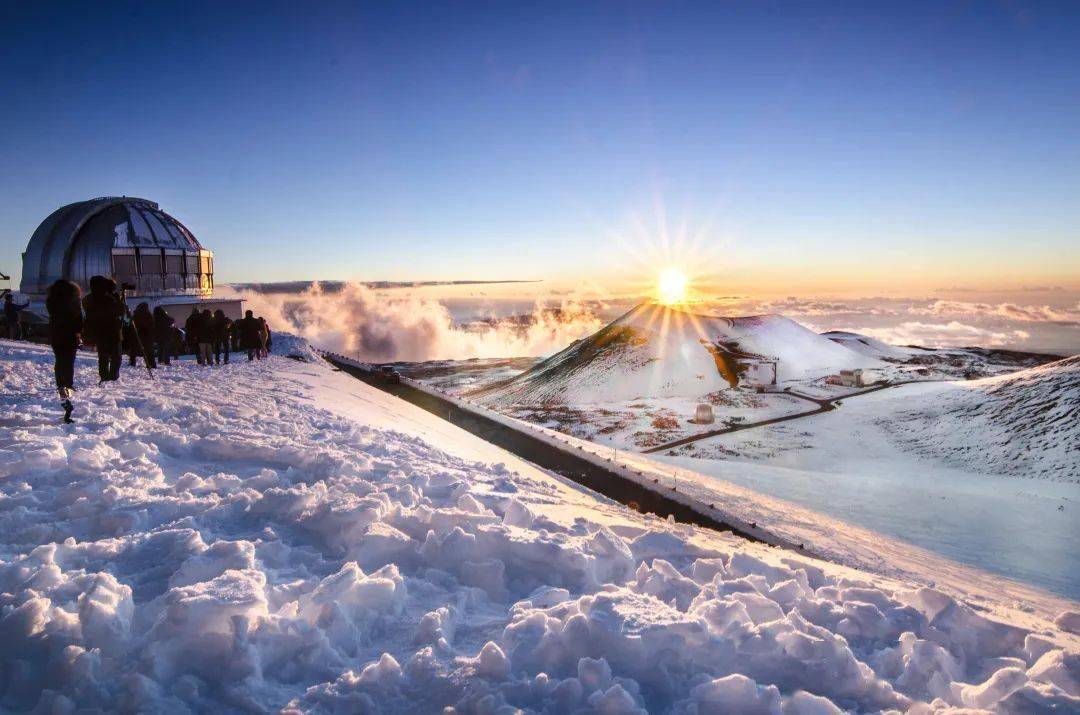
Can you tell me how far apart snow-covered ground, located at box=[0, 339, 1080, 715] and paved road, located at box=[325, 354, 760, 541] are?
787cm

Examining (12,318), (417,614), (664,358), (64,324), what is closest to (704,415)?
(664,358)

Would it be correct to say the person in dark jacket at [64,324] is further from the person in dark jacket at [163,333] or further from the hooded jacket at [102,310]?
the person in dark jacket at [163,333]

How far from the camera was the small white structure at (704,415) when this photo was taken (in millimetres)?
58844

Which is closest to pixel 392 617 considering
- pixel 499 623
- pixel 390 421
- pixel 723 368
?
pixel 499 623

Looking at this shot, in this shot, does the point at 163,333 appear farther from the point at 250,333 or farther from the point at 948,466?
the point at 948,466

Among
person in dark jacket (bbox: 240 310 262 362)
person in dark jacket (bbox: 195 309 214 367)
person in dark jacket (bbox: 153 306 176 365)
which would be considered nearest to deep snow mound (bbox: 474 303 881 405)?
person in dark jacket (bbox: 240 310 262 362)

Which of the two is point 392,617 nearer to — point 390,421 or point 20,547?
point 20,547

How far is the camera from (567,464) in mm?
18578

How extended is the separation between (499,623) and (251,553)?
7.83 ft

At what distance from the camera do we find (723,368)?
91.3m

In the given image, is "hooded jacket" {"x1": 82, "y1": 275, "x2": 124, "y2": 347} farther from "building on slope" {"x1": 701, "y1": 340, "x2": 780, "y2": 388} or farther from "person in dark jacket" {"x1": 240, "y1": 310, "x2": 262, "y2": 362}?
"building on slope" {"x1": 701, "y1": 340, "x2": 780, "y2": 388}

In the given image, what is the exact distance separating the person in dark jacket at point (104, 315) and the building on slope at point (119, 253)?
2396cm

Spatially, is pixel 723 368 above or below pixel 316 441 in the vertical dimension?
below

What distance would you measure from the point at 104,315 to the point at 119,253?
2727cm
